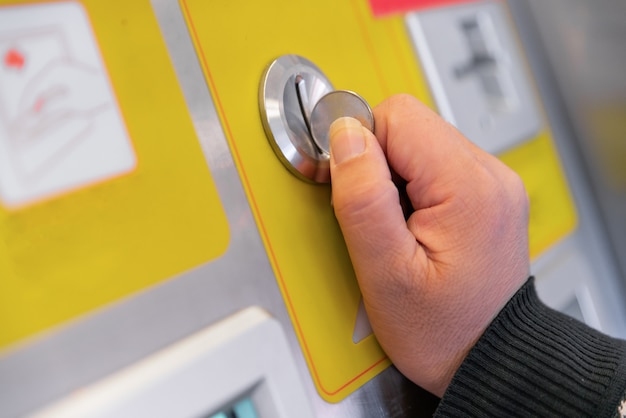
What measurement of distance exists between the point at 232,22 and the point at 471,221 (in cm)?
27

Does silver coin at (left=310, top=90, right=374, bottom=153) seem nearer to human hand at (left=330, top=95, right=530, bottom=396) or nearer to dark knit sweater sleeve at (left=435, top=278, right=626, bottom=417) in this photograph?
human hand at (left=330, top=95, right=530, bottom=396)

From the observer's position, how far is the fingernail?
49cm

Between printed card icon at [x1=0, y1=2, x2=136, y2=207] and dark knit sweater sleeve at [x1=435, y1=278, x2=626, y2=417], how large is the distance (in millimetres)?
343

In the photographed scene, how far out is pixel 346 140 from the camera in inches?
19.3

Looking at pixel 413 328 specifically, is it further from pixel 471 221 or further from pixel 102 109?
pixel 102 109

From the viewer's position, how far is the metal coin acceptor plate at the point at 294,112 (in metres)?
0.51

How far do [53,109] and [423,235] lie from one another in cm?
32

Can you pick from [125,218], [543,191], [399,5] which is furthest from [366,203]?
[543,191]

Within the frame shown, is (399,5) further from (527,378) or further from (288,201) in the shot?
(527,378)

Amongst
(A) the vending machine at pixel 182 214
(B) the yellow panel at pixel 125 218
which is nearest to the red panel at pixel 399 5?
(A) the vending machine at pixel 182 214

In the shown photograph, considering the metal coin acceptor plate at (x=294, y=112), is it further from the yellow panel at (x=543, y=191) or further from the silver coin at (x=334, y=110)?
the yellow panel at (x=543, y=191)

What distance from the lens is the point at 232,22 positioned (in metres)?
0.51

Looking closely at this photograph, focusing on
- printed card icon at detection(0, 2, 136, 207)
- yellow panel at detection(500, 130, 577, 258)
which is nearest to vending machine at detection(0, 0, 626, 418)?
printed card icon at detection(0, 2, 136, 207)

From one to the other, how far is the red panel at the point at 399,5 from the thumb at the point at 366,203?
8.2 inches
